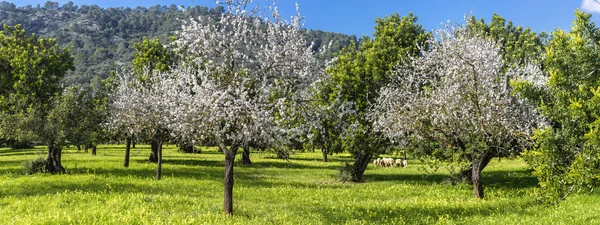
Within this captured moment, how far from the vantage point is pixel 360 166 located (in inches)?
1500

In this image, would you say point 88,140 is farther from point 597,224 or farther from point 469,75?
point 597,224

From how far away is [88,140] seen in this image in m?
36.1

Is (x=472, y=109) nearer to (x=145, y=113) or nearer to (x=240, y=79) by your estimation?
(x=240, y=79)

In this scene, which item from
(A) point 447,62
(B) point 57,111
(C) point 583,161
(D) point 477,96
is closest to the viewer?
(C) point 583,161

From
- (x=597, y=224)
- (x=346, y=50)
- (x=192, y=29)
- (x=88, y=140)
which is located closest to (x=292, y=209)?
(x=192, y=29)

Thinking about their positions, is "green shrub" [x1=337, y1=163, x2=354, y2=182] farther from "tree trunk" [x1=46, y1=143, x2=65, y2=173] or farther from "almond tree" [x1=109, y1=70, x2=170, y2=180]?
"tree trunk" [x1=46, y1=143, x2=65, y2=173]

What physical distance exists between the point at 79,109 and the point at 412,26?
92.9 ft

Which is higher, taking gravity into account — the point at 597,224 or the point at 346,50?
the point at 346,50

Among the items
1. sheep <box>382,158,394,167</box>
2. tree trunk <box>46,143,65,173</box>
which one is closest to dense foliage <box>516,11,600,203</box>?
→ tree trunk <box>46,143,65,173</box>

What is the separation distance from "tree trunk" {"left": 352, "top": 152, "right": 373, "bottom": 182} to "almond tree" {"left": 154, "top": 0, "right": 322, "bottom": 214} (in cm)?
1812

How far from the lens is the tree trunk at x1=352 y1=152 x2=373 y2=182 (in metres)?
37.5

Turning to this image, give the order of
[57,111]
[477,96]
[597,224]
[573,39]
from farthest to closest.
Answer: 1. [57,111]
2. [477,96]
3. [597,224]
4. [573,39]

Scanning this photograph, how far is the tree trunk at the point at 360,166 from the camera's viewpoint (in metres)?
37.5

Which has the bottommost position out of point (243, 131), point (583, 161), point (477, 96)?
point (583, 161)
